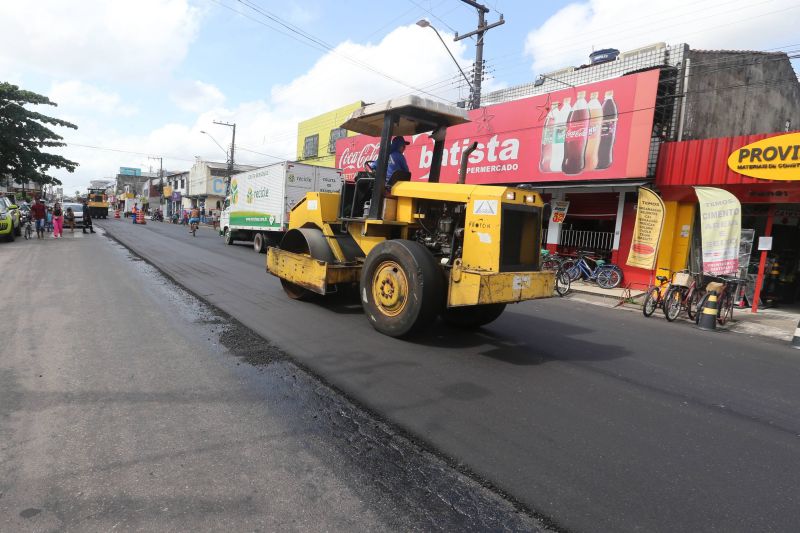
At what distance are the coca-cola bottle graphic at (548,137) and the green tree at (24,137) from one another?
27.3m

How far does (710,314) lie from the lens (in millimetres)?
8602

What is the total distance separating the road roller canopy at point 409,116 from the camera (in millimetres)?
6086

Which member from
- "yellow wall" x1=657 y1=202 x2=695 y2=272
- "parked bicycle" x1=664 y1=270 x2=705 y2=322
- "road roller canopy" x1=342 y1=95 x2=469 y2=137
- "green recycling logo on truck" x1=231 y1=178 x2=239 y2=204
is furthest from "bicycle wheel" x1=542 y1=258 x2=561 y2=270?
"green recycling logo on truck" x1=231 y1=178 x2=239 y2=204

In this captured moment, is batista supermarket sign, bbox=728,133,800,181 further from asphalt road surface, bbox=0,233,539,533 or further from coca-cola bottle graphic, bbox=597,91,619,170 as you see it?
asphalt road surface, bbox=0,233,539,533

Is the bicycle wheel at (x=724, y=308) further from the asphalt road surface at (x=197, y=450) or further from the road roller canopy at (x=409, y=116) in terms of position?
the asphalt road surface at (x=197, y=450)

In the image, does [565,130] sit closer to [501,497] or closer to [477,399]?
[477,399]

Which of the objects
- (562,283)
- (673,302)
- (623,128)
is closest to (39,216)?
(562,283)

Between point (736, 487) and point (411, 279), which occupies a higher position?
point (411, 279)

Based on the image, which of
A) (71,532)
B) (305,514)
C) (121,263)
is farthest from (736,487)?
(121,263)

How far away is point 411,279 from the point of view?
543 centimetres

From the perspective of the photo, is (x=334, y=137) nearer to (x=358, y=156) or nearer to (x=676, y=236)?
(x=358, y=156)

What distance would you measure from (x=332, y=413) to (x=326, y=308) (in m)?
3.86

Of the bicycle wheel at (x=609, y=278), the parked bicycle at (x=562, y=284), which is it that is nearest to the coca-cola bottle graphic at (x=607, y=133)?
the bicycle wheel at (x=609, y=278)

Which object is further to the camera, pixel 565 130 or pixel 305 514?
pixel 565 130
